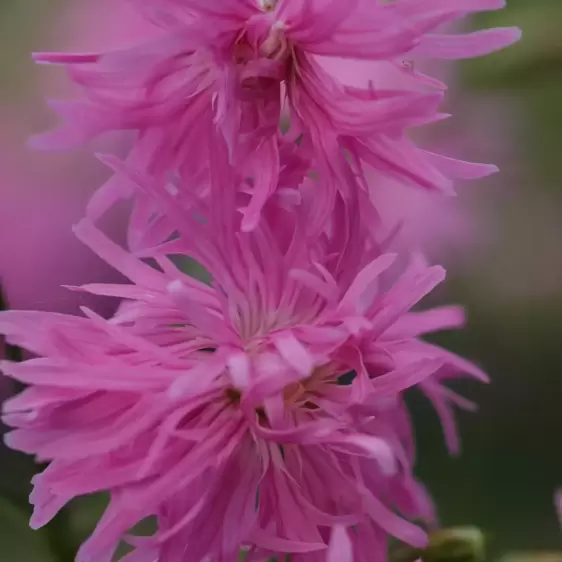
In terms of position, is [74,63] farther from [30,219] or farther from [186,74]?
[30,219]

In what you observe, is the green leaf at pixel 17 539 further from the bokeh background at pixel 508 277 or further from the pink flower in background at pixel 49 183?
the bokeh background at pixel 508 277

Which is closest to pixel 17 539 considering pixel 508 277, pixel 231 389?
pixel 231 389

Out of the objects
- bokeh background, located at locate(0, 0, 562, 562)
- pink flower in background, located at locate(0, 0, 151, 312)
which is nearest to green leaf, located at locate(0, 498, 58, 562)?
pink flower in background, located at locate(0, 0, 151, 312)

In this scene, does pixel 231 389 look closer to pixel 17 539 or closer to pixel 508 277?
pixel 17 539

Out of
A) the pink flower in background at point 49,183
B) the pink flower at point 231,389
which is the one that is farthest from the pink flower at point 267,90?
the pink flower in background at point 49,183

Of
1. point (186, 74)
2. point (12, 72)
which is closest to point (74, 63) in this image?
point (186, 74)
